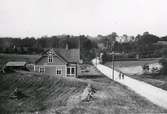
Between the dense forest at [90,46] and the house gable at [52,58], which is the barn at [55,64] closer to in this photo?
the house gable at [52,58]

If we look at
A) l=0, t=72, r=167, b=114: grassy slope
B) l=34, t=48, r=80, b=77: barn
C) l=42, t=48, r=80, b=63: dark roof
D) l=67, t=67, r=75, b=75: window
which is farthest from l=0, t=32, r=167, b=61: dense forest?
l=0, t=72, r=167, b=114: grassy slope

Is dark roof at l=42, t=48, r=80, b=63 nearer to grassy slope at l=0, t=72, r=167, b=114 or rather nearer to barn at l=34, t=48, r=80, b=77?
barn at l=34, t=48, r=80, b=77

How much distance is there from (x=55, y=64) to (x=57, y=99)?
61.5 feet

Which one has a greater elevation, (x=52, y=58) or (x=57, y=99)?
(x=52, y=58)

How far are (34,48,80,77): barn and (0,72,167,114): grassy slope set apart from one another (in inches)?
331

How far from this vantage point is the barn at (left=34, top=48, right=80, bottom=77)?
41781 mm

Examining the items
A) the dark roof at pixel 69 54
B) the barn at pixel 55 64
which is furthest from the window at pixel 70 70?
the dark roof at pixel 69 54

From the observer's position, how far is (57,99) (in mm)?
23578

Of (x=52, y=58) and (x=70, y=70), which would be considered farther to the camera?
(x=70, y=70)

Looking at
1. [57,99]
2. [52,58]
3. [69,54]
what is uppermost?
[69,54]

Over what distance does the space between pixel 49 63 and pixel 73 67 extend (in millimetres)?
4499

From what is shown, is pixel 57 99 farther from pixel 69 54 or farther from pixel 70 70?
pixel 69 54

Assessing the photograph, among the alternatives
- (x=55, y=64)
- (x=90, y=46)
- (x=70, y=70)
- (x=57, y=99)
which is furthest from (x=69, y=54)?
(x=90, y=46)

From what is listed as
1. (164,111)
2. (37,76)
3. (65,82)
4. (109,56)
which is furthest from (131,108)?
(109,56)
